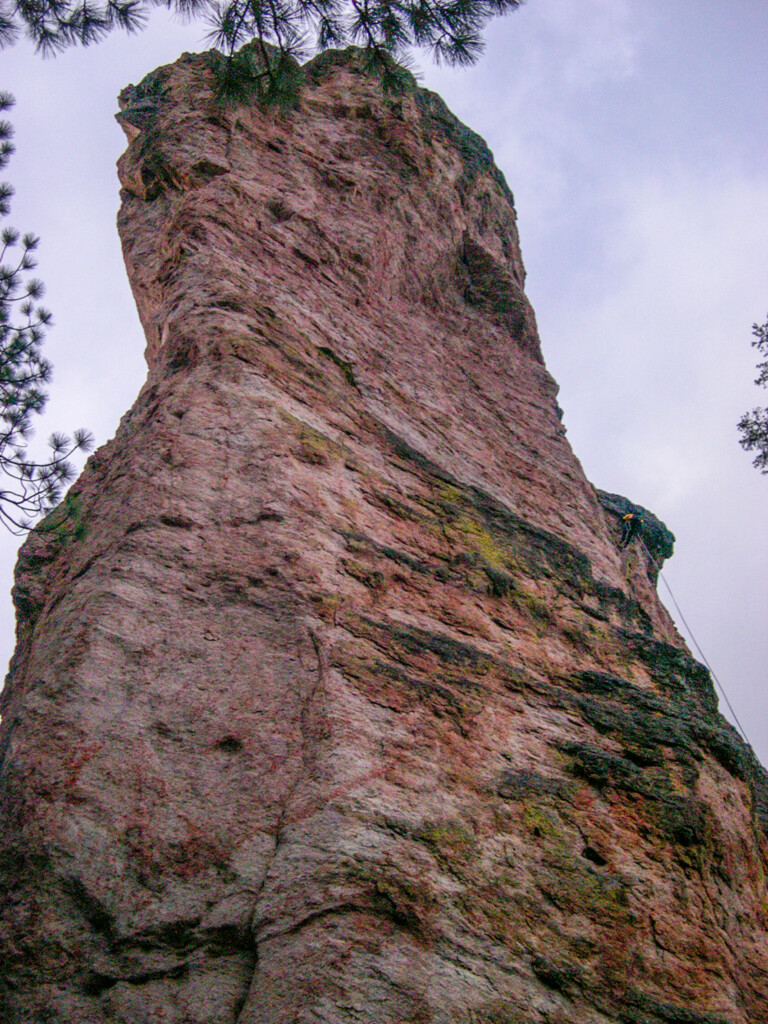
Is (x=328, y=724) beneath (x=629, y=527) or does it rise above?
beneath

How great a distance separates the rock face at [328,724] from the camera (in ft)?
12.8

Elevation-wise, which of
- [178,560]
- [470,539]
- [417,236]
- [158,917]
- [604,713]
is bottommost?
[158,917]

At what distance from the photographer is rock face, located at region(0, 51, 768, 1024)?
12.8 feet

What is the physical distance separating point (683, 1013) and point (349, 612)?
3.19 meters

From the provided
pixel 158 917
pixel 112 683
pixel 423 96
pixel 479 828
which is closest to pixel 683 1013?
pixel 479 828

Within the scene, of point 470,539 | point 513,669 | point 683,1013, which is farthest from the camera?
point 470,539

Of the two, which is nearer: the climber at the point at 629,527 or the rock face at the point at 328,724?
the rock face at the point at 328,724

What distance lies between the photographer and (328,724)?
4.70 meters

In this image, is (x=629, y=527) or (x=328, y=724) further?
(x=629, y=527)

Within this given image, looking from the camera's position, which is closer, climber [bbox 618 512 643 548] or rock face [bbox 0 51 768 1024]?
rock face [bbox 0 51 768 1024]

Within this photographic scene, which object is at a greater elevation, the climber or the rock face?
the climber

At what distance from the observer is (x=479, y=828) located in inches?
188

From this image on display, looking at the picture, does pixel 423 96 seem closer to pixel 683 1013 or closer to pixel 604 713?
pixel 604 713

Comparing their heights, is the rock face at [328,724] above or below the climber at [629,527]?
below
